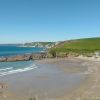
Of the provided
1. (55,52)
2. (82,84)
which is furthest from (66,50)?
(82,84)

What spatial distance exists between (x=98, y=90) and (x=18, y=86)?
9.76 m

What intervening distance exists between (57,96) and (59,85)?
6.88 metres

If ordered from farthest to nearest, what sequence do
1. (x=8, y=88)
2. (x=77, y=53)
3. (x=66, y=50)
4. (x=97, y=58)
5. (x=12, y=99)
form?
(x=66, y=50), (x=77, y=53), (x=97, y=58), (x=8, y=88), (x=12, y=99)

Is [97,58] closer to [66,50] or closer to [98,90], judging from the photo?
[66,50]

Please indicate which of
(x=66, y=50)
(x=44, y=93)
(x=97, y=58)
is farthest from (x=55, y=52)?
(x=44, y=93)

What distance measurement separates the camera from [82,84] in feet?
112

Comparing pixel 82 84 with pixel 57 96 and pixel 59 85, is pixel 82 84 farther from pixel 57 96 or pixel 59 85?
pixel 57 96

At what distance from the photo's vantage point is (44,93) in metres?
27.6

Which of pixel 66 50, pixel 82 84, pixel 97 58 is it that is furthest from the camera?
pixel 66 50

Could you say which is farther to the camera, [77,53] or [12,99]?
[77,53]

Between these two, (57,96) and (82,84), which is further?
(82,84)

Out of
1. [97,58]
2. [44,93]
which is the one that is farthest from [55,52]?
[44,93]

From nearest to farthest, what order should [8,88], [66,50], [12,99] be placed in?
[12,99]
[8,88]
[66,50]

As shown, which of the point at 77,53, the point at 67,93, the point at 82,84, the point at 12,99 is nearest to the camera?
the point at 12,99
